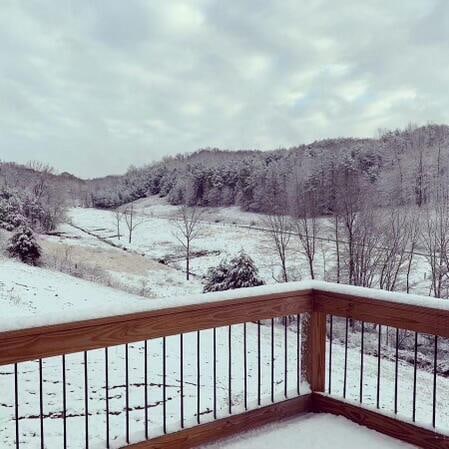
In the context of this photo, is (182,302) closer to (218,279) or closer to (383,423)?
(383,423)

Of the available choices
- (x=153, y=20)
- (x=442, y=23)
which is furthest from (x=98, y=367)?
(x=442, y=23)

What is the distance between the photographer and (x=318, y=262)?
19.3m

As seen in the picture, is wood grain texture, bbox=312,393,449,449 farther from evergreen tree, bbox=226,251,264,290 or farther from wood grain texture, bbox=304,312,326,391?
evergreen tree, bbox=226,251,264,290

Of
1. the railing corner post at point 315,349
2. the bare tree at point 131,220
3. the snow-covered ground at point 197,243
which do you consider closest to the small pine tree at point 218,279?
the snow-covered ground at point 197,243

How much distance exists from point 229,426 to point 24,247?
16.7 meters

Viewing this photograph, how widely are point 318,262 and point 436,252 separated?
4.78 meters

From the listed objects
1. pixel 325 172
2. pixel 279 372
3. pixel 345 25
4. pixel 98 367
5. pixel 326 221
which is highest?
pixel 345 25

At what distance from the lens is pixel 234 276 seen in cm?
1464

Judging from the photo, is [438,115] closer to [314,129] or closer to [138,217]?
[314,129]

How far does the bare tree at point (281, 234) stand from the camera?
19188mm

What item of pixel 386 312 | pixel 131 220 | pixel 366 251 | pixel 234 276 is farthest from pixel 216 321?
pixel 131 220

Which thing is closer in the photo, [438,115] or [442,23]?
[442,23]

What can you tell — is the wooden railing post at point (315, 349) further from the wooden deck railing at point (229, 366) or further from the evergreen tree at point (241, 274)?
the evergreen tree at point (241, 274)

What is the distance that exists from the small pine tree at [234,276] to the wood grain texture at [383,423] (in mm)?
11527
